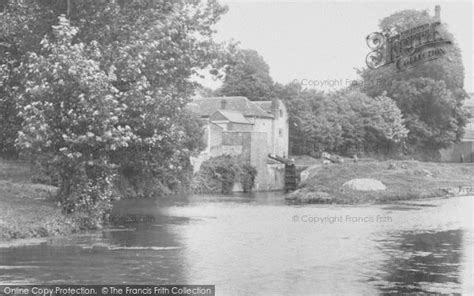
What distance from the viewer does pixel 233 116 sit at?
253ft

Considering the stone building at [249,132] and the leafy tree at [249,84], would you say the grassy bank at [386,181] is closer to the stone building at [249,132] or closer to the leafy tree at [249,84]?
the stone building at [249,132]

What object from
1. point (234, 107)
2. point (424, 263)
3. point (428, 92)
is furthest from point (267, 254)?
point (428, 92)

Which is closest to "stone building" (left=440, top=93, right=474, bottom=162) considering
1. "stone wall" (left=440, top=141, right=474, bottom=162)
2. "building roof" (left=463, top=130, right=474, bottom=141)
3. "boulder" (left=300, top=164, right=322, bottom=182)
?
"stone wall" (left=440, top=141, right=474, bottom=162)

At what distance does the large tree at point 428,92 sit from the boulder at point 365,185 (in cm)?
3362

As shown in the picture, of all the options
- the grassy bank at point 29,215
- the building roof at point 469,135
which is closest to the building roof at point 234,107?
the building roof at point 469,135

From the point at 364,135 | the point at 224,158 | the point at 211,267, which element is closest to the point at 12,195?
the point at 211,267

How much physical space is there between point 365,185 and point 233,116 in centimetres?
3077

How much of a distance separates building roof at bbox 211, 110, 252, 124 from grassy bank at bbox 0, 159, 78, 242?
144 ft

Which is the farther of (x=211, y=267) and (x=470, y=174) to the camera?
(x=470, y=174)

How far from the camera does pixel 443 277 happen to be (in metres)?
16.4

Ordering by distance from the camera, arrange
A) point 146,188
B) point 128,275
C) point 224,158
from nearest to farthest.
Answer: point 128,275 → point 146,188 → point 224,158

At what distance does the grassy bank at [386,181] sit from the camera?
4519 centimetres

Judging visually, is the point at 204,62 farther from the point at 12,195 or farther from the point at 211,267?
the point at 211,267

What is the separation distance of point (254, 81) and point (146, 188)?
4302cm
